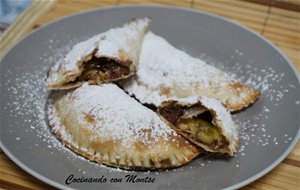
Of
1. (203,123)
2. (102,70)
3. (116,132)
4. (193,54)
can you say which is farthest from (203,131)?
(193,54)

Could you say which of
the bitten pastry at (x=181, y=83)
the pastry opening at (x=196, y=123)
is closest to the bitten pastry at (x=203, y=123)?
the pastry opening at (x=196, y=123)

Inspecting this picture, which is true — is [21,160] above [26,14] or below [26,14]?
below

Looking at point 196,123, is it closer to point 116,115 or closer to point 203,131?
point 203,131

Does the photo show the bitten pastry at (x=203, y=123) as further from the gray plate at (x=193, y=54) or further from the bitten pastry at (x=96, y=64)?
the bitten pastry at (x=96, y=64)

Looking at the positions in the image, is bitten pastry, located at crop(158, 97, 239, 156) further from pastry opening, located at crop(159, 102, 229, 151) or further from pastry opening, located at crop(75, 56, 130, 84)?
pastry opening, located at crop(75, 56, 130, 84)

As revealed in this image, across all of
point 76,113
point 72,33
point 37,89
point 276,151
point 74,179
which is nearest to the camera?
point 74,179

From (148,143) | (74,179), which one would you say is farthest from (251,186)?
(74,179)

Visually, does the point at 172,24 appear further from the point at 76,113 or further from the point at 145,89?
the point at 76,113

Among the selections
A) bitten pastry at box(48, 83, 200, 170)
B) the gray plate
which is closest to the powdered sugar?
bitten pastry at box(48, 83, 200, 170)
